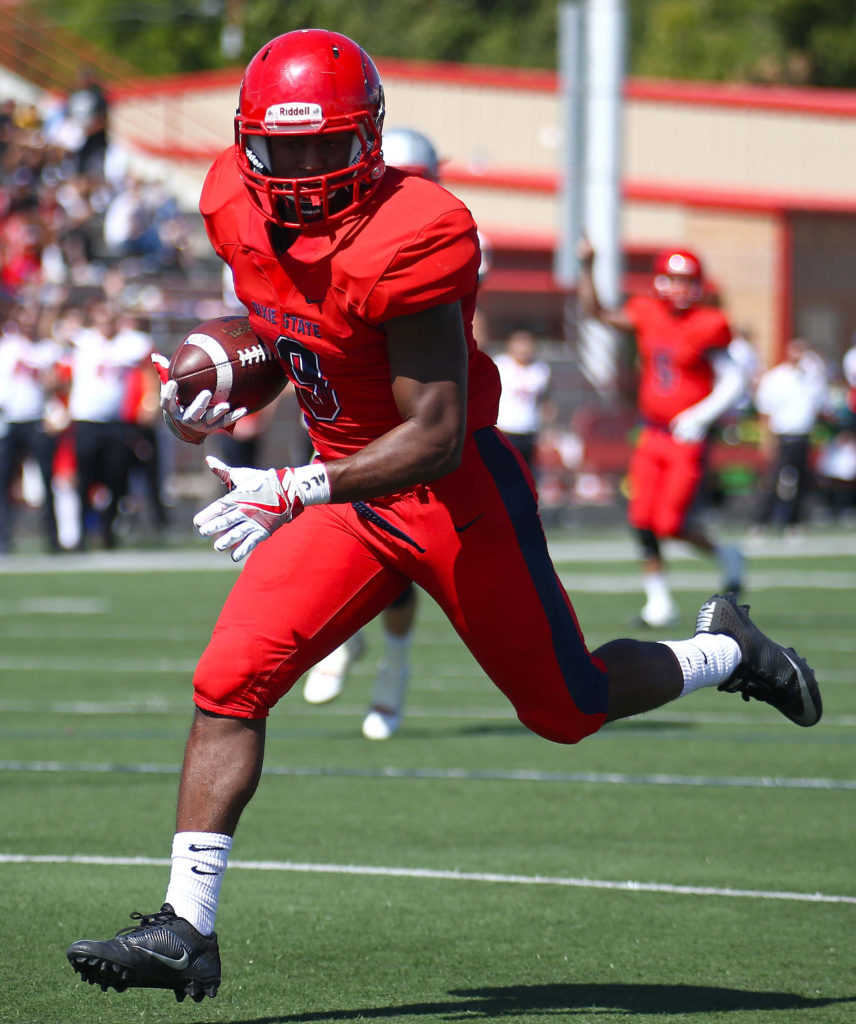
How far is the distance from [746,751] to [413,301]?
3.66m

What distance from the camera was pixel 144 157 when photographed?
25.6 meters

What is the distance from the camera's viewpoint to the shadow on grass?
363 cm

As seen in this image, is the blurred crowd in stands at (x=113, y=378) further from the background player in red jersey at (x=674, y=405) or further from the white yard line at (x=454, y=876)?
the white yard line at (x=454, y=876)

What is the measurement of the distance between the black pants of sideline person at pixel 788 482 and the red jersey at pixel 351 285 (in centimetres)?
1366

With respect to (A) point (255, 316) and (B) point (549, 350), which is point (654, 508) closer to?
(A) point (255, 316)

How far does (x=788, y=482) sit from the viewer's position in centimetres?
1722

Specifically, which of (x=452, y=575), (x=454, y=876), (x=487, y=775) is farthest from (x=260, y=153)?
(x=487, y=775)

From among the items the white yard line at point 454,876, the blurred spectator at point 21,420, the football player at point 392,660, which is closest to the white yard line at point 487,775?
the football player at point 392,660

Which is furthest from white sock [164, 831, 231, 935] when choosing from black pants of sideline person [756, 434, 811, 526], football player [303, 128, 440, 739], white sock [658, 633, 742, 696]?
black pants of sideline person [756, 434, 811, 526]

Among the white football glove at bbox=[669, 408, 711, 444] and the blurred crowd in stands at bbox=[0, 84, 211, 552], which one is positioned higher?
the white football glove at bbox=[669, 408, 711, 444]

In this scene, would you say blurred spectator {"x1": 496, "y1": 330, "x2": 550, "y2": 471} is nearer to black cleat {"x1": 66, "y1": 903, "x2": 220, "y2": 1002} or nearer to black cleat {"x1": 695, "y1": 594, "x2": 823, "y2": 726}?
black cleat {"x1": 695, "y1": 594, "x2": 823, "y2": 726}

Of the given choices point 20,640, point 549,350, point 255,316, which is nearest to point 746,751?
point 255,316

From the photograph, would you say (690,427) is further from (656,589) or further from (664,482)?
(656,589)

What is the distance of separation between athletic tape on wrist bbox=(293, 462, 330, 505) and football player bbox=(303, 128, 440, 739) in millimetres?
2867
